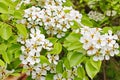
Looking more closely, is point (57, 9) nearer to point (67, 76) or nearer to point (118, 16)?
point (67, 76)

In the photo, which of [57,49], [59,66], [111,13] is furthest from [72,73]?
[111,13]

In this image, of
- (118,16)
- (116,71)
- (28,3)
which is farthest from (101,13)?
(28,3)

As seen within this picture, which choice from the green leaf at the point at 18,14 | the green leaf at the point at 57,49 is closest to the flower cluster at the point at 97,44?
the green leaf at the point at 57,49

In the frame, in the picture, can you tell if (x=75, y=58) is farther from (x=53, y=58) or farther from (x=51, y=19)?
(x=51, y=19)

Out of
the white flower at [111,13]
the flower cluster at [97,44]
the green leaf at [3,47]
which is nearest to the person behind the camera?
the flower cluster at [97,44]

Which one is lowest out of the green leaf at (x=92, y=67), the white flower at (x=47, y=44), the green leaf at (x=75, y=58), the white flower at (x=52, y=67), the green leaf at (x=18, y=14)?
the white flower at (x=52, y=67)

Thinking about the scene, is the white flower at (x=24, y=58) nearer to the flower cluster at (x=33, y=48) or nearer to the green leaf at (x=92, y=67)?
the flower cluster at (x=33, y=48)
